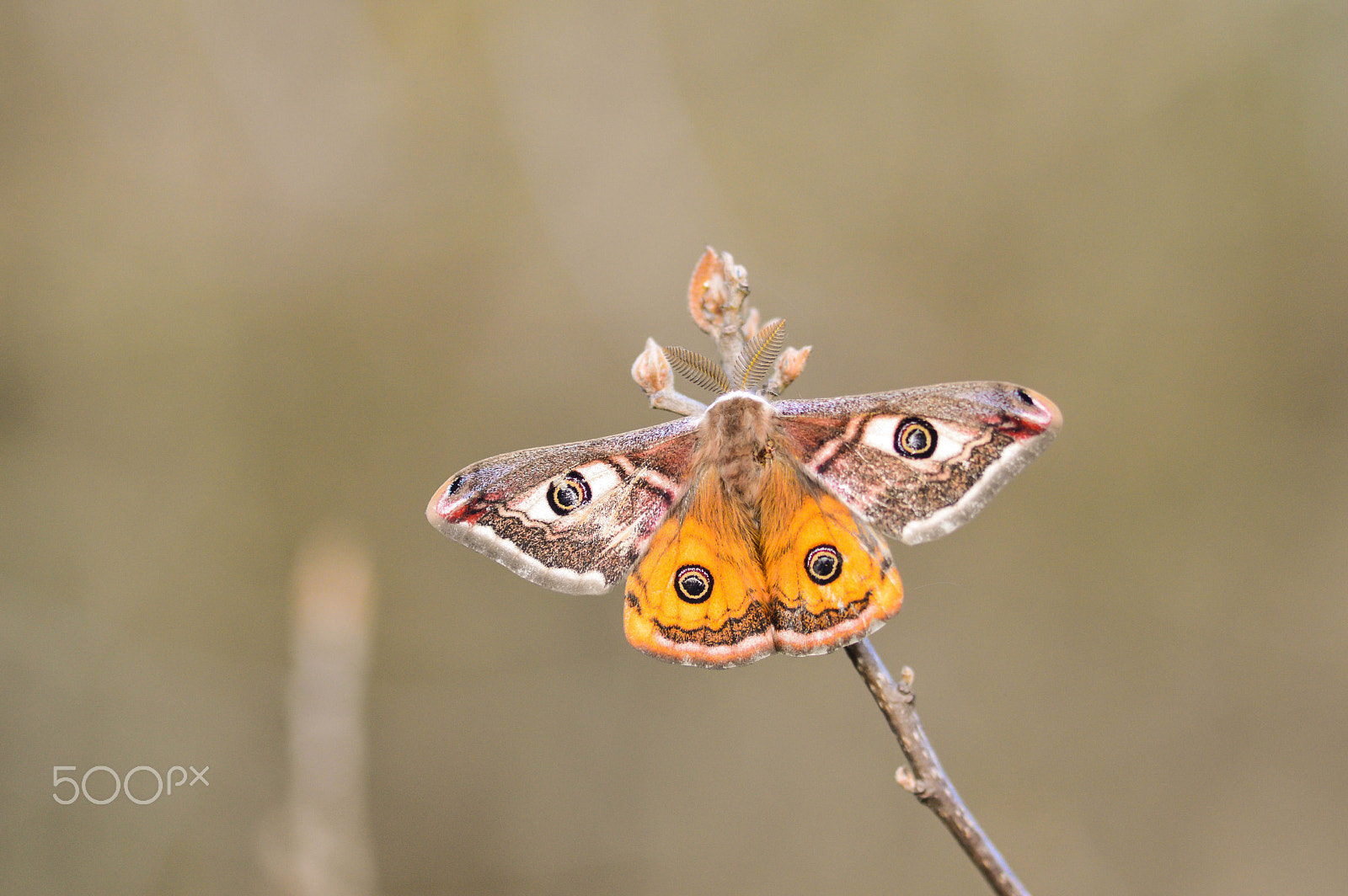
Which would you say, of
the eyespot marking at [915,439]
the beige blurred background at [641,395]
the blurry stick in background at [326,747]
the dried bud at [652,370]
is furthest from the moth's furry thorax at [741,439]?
the beige blurred background at [641,395]

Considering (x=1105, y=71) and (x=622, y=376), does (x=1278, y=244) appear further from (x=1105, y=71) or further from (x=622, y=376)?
(x=622, y=376)

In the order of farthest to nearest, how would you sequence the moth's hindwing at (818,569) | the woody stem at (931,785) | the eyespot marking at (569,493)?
the eyespot marking at (569,493) < the moth's hindwing at (818,569) < the woody stem at (931,785)

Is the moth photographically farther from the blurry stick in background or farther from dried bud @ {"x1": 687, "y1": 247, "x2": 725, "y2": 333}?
the blurry stick in background

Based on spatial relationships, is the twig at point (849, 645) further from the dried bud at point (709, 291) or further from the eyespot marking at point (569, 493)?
the eyespot marking at point (569, 493)

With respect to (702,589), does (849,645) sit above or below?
below

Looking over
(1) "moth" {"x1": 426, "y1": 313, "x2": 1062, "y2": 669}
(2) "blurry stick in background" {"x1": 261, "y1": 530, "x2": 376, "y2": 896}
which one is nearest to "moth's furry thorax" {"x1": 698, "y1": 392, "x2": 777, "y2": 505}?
(1) "moth" {"x1": 426, "y1": 313, "x2": 1062, "y2": 669}

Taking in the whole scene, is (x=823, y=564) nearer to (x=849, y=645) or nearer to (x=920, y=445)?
(x=849, y=645)

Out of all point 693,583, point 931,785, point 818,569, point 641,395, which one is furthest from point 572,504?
point 641,395

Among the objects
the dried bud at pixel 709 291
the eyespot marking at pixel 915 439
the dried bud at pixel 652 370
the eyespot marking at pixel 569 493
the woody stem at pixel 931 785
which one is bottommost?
the woody stem at pixel 931 785
